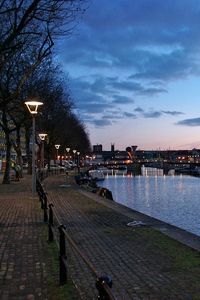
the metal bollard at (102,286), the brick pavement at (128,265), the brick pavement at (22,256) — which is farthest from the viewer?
the brick pavement at (128,265)

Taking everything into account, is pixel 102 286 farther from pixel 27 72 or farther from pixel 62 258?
pixel 27 72

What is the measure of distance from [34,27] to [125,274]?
13414 mm

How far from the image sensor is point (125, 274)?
9852 millimetres

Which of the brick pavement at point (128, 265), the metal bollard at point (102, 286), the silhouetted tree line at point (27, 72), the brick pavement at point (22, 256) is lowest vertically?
the brick pavement at point (128, 265)

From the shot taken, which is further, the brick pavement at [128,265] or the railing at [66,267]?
the brick pavement at [128,265]

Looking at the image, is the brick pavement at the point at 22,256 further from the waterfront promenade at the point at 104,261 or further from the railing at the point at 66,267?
the railing at the point at 66,267

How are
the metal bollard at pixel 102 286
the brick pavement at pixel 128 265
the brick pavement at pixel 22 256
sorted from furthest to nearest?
the brick pavement at pixel 128 265 → the brick pavement at pixel 22 256 → the metal bollard at pixel 102 286

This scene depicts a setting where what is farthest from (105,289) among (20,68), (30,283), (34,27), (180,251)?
(20,68)

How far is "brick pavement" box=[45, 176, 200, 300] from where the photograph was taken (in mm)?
8578

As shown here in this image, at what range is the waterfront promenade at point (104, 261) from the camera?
28.0 feet

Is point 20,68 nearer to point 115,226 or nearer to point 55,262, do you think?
point 115,226

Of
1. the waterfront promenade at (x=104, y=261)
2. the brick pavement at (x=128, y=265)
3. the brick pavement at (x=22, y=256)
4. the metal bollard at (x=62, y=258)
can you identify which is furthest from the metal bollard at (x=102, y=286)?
the metal bollard at (x=62, y=258)

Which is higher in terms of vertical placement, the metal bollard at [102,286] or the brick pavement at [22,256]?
the metal bollard at [102,286]

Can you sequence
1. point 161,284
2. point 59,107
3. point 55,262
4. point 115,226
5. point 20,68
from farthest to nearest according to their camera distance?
1. point 59,107
2. point 20,68
3. point 115,226
4. point 55,262
5. point 161,284
